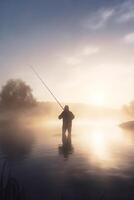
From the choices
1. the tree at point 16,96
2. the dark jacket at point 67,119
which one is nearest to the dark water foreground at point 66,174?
the dark jacket at point 67,119

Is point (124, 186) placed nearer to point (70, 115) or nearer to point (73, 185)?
point (73, 185)

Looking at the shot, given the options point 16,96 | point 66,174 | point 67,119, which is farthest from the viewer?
point 16,96

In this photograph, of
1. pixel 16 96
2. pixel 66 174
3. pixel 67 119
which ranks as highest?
pixel 16 96

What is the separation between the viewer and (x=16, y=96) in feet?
265

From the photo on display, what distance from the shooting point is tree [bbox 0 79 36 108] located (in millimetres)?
79062

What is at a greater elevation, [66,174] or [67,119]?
[67,119]

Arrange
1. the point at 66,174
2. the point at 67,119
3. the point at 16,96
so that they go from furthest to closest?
the point at 16,96 < the point at 67,119 < the point at 66,174

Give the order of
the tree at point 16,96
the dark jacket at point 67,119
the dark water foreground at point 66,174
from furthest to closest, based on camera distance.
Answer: the tree at point 16,96, the dark jacket at point 67,119, the dark water foreground at point 66,174

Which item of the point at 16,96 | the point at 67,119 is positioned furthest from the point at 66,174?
the point at 16,96

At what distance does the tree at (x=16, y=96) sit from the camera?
79.1 meters

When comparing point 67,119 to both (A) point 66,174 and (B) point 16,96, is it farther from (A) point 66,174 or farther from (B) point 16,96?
(B) point 16,96

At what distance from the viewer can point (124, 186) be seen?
8.38m

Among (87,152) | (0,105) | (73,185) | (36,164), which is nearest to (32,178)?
(73,185)

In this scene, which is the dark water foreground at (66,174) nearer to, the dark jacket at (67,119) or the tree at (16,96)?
the dark jacket at (67,119)
